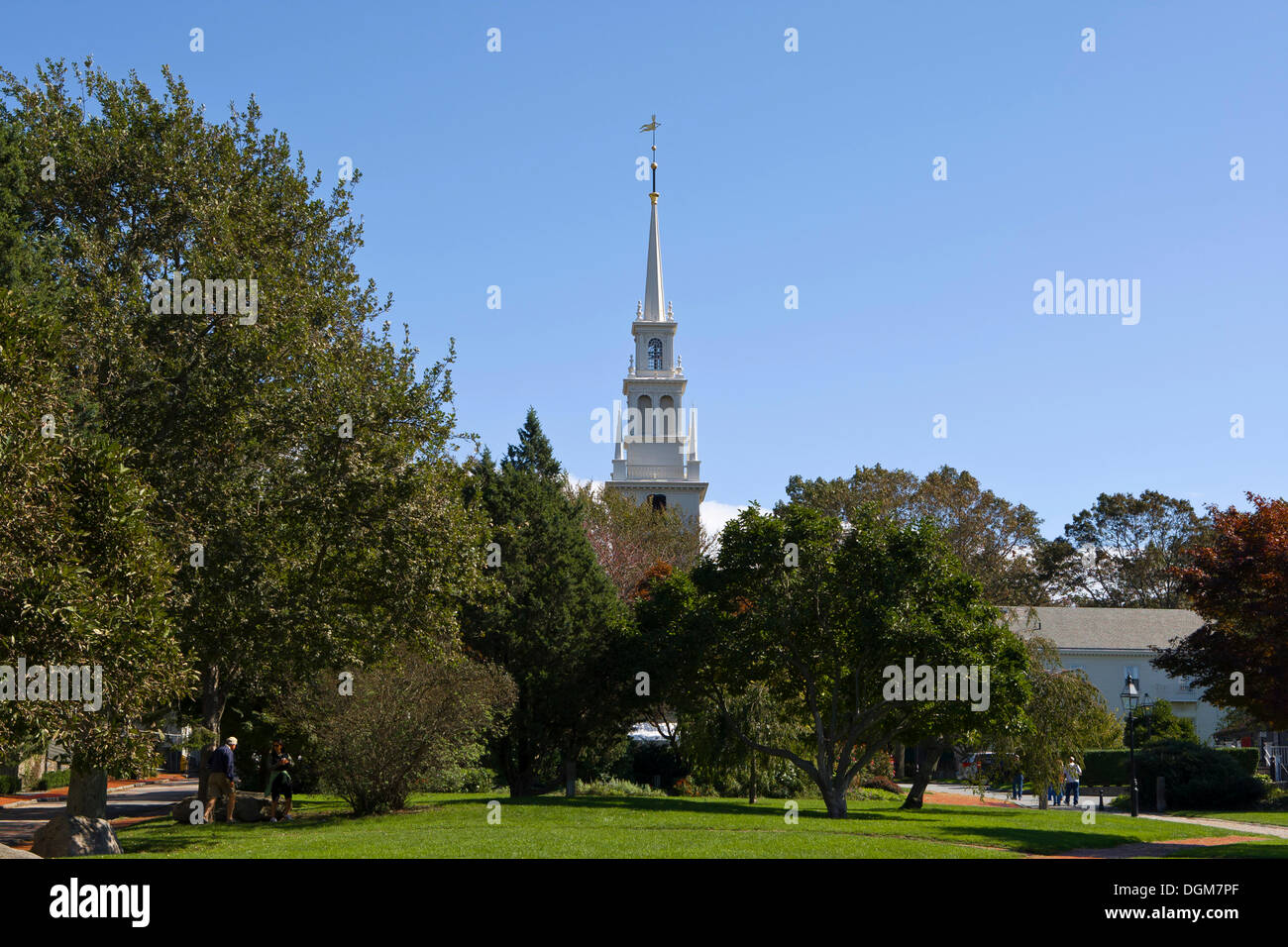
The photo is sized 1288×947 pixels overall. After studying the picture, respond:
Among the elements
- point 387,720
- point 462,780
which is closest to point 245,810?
point 387,720

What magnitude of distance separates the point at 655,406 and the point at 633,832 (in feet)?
242

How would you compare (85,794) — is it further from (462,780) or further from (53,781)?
(53,781)

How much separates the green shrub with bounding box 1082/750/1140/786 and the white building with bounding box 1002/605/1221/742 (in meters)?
15.5

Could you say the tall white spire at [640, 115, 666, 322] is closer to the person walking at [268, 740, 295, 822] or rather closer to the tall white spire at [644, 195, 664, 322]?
the tall white spire at [644, 195, 664, 322]

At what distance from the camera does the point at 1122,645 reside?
67.2 meters

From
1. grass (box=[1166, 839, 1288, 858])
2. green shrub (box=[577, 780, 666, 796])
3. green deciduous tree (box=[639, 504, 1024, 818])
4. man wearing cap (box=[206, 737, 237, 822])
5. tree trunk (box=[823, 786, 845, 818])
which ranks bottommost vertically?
green shrub (box=[577, 780, 666, 796])

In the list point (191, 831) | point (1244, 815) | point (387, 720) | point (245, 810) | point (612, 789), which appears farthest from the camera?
point (612, 789)

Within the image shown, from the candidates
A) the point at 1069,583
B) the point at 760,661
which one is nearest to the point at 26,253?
the point at 760,661

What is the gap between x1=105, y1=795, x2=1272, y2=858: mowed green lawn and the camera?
18141mm

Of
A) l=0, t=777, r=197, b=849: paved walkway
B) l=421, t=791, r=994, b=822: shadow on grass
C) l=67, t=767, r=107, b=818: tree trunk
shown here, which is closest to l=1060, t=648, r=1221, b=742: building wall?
l=421, t=791, r=994, b=822: shadow on grass

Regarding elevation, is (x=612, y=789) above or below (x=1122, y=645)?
below

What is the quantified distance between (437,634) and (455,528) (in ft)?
8.44
